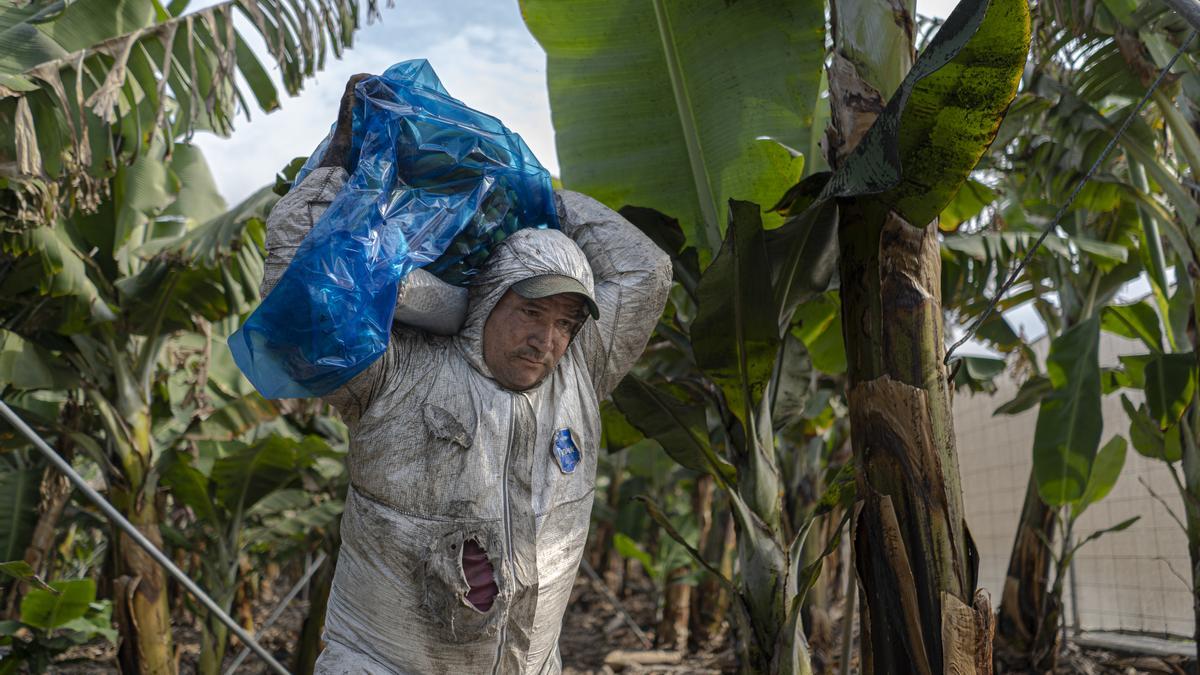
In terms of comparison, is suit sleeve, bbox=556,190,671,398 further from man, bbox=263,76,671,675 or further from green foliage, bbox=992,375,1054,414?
green foliage, bbox=992,375,1054,414

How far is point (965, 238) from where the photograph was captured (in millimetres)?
6004

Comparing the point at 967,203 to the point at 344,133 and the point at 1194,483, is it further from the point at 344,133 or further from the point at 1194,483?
the point at 344,133

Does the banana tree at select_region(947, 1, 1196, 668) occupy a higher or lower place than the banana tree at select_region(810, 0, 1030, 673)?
higher

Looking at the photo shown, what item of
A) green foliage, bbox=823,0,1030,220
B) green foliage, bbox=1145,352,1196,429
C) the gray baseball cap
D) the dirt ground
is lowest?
the dirt ground

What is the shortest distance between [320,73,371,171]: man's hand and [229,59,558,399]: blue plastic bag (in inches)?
0.8

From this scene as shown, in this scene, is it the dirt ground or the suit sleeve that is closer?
the suit sleeve

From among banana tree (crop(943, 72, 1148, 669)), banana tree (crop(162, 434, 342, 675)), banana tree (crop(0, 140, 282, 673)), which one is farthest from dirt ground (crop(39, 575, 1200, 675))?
banana tree (crop(0, 140, 282, 673))

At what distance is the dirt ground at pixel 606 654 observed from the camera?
22.3 feet

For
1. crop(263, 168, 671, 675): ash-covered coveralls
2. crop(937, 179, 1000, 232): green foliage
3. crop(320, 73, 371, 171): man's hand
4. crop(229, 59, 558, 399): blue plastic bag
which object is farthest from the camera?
crop(937, 179, 1000, 232): green foliage

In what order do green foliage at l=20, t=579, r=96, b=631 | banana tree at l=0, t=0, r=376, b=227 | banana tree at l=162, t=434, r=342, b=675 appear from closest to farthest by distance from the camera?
banana tree at l=0, t=0, r=376, b=227 < green foliage at l=20, t=579, r=96, b=631 < banana tree at l=162, t=434, r=342, b=675

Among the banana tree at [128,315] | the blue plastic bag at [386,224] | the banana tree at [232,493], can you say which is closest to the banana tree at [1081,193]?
the blue plastic bag at [386,224]

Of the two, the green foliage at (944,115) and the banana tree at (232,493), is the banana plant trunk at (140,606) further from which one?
the green foliage at (944,115)

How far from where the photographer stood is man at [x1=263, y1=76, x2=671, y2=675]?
88.7 inches

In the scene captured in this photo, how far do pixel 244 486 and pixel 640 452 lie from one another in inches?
169
